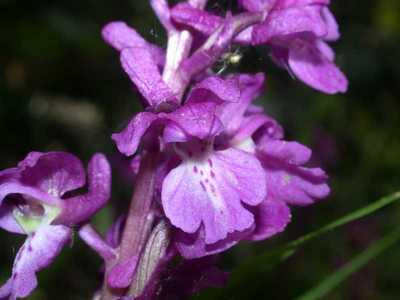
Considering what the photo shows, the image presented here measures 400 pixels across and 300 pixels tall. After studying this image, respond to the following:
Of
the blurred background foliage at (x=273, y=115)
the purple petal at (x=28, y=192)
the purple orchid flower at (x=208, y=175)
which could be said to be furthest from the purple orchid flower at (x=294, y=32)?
the blurred background foliage at (x=273, y=115)

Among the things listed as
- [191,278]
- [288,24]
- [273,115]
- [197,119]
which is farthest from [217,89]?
[273,115]

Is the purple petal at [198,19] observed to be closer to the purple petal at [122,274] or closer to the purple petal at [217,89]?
the purple petal at [217,89]

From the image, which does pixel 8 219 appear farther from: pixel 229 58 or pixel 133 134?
pixel 229 58

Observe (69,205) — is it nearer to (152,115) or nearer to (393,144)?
(152,115)

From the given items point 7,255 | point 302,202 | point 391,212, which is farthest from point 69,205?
point 391,212

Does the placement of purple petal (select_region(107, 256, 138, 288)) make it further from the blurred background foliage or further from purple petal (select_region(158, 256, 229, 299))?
the blurred background foliage

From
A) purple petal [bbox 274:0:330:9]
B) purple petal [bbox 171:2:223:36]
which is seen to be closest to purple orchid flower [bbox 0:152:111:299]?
purple petal [bbox 171:2:223:36]
